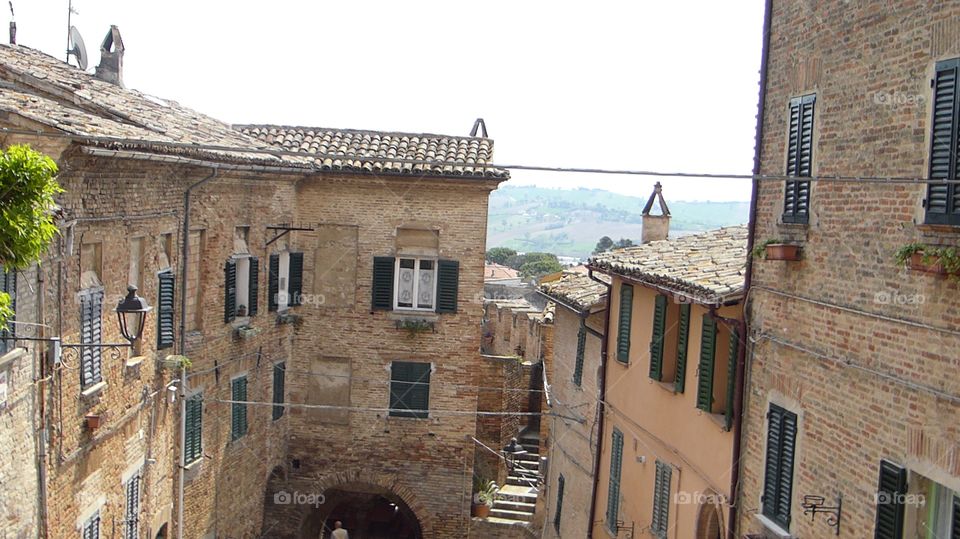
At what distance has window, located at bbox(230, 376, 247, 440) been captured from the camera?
18652mm

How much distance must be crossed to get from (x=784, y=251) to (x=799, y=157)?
36.0 inches

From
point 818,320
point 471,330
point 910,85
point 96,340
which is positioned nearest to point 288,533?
point 471,330

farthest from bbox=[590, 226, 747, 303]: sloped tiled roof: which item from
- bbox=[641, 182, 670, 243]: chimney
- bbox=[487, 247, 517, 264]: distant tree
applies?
bbox=[487, 247, 517, 264]: distant tree

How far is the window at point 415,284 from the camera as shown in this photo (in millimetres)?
21609

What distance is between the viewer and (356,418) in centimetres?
2202

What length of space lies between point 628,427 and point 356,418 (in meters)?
7.02

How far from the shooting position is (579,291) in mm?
21375

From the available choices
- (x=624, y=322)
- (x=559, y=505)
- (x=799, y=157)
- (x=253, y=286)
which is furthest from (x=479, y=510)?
(x=799, y=157)

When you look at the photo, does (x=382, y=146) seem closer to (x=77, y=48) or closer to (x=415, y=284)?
(x=415, y=284)

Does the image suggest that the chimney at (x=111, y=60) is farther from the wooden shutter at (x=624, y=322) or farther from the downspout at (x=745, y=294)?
the downspout at (x=745, y=294)

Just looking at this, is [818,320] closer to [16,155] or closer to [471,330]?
[16,155]

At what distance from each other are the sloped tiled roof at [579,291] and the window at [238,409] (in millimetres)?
6002

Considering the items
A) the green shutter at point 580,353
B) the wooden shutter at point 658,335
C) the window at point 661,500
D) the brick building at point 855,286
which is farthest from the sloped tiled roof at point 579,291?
the brick building at point 855,286

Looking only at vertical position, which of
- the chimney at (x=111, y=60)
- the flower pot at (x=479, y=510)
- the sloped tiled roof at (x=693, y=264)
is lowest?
the flower pot at (x=479, y=510)
